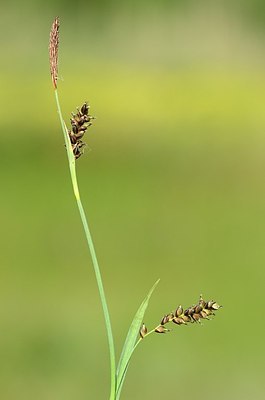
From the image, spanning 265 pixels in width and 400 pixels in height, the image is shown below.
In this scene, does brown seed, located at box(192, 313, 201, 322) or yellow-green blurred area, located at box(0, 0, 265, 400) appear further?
yellow-green blurred area, located at box(0, 0, 265, 400)

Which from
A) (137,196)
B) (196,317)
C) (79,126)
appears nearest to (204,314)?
(196,317)

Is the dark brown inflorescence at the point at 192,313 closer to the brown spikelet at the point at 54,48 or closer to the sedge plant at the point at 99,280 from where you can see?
the sedge plant at the point at 99,280

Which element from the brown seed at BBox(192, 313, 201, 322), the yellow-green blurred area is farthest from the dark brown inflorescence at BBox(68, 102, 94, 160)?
the yellow-green blurred area

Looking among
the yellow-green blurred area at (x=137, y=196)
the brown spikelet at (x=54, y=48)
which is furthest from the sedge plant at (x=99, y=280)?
the yellow-green blurred area at (x=137, y=196)

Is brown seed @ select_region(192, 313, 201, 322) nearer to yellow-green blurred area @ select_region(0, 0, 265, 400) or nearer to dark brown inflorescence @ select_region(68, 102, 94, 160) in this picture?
dark brown inflorescence @ select_region(68, 102, 94, 160)

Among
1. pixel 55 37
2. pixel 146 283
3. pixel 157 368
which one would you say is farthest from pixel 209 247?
pixel 55 37

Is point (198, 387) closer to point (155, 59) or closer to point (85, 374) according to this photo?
point (85, 374)
